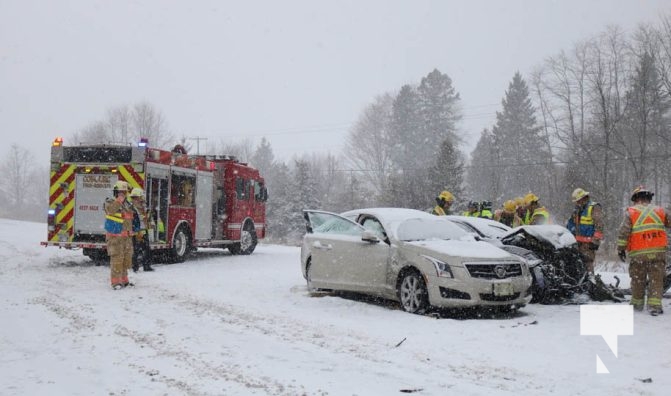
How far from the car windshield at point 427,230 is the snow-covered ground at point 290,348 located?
1.13m

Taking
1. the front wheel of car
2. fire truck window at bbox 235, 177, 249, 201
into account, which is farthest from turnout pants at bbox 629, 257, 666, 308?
fire truck window at bbox 235, 177, 249, 201

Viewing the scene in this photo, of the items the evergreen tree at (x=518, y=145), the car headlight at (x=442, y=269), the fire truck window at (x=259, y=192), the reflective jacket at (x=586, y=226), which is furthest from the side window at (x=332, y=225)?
the evergreen tree at (x=518, y=145)

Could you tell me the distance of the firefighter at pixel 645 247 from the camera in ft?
→ 29.2

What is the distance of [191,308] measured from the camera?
9.36 metres

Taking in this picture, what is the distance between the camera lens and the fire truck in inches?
581

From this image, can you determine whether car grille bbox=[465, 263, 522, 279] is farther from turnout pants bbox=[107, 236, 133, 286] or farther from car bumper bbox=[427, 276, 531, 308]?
turnout pants bbox=[107, 236, 133, 286]

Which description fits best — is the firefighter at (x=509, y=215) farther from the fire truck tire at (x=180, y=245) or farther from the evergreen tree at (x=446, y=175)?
the evergreen tree at (x=446, y=175)

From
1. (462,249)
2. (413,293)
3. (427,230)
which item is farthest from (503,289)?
(427,230)

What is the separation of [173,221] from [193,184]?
144cm

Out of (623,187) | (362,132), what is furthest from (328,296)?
(362,132)

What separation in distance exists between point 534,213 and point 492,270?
12.5 ft

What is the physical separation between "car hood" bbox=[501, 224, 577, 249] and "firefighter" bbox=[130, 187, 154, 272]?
273 inches

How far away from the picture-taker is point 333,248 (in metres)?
10.5

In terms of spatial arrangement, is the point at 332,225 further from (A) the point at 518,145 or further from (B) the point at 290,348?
(A) the point at 518,145
